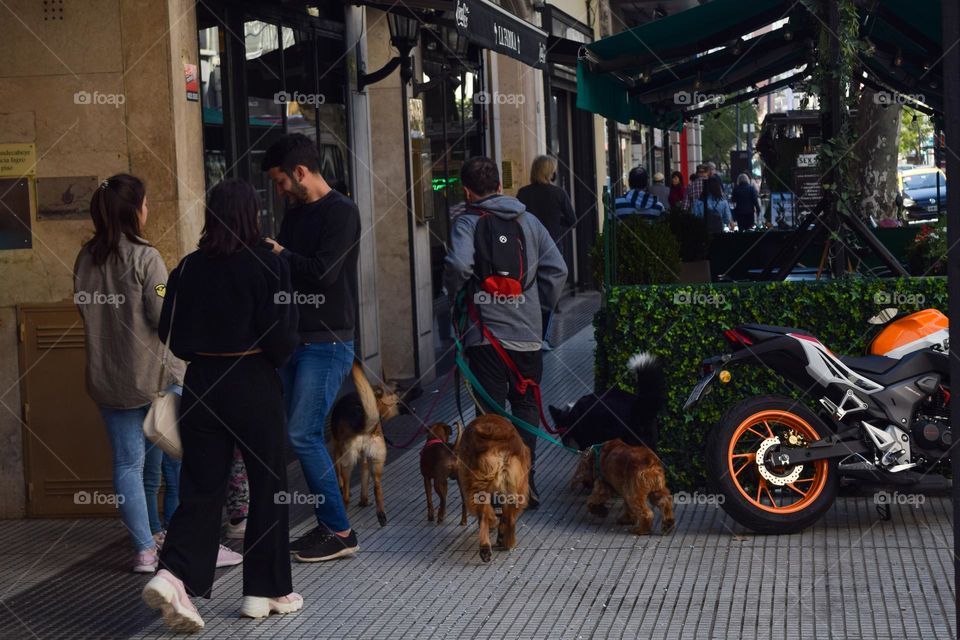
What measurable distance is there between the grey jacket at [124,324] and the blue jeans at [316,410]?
62cm

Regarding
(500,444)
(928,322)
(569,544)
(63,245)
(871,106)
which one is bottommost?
(569,544)

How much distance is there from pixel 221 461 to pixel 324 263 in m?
1.20

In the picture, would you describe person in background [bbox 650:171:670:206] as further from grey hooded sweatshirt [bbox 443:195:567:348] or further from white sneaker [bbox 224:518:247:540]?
white sneaker [bbox 224:518:247:540]

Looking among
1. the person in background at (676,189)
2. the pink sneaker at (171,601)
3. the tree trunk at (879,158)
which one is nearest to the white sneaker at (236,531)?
the pink sneaker at (171,601)

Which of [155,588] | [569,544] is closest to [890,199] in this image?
[569,544]

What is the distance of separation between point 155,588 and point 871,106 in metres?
20.3

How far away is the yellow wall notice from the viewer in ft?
26.1

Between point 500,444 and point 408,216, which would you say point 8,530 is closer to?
point 500,444

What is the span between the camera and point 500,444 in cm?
667

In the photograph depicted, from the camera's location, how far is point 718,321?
25.1 ft

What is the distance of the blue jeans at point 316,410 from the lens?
6668 millimetres

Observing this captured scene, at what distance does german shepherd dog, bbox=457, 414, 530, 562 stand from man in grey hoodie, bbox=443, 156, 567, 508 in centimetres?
85

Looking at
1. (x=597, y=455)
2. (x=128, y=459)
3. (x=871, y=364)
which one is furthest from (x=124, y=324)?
(x=871, y=364)

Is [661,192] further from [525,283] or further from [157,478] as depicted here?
[157,478]
